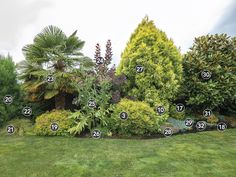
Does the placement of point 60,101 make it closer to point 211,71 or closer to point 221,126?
point 221,126

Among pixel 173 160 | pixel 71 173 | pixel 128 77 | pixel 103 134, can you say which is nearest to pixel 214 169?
pixel 173 160

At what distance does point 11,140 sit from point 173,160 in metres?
4.44

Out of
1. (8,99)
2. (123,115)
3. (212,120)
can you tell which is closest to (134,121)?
(123,115)

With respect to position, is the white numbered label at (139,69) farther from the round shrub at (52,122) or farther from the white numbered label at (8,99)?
the white numbered label at (8,99)

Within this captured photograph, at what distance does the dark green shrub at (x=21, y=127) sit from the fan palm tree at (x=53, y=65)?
800mm

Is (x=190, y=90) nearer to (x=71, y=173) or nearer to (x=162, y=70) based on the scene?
(x=162, y=70)

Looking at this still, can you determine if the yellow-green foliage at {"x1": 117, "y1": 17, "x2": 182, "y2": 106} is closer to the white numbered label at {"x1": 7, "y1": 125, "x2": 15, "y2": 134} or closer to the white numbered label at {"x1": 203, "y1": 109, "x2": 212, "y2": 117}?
the white numbered label at {"x1": 203, "y1": 109, "x2": 212, "y2": 117}

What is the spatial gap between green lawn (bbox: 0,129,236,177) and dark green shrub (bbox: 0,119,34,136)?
0.43 m

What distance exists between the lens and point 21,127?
9.55 meters

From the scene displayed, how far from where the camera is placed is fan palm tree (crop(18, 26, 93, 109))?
32.2 ft

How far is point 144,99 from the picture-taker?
11.0m

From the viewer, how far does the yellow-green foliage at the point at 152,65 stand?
1096 centimetres

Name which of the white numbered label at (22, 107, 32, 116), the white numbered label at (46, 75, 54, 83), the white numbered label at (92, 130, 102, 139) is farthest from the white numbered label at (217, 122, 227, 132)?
the white numbered label at (22, 107, 32, 116)

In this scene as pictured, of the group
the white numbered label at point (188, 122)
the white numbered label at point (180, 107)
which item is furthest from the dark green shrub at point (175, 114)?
the white numbered label at point (188, 122)
